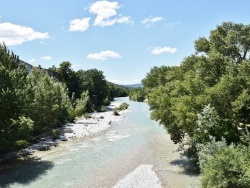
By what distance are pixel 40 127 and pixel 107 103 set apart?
91.2 m

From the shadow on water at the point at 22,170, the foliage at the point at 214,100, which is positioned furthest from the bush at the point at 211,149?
the shadow on water at the point at 22,170

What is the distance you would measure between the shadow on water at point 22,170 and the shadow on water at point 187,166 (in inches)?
595

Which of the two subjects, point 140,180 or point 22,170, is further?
point 22,170

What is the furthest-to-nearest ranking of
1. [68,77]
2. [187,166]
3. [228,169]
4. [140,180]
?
[68,77] < [187,166] < [140,180] < [228,169]

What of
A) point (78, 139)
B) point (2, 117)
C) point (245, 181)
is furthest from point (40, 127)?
point (245, 181)

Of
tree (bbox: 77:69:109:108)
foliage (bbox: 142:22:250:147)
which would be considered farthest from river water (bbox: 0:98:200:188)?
tree (bbox: 77:69:109:108)

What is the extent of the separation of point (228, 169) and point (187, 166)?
510 inches

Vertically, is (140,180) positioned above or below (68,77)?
below

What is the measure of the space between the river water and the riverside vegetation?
332cm

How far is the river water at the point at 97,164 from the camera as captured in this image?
31344mm

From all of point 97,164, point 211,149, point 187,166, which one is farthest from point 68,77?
point 211,149

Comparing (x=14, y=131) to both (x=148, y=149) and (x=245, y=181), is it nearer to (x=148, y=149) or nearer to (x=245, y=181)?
(x=148, y=149)

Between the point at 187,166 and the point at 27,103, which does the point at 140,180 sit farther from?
the point at 27,103

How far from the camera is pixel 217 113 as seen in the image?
34031mm
